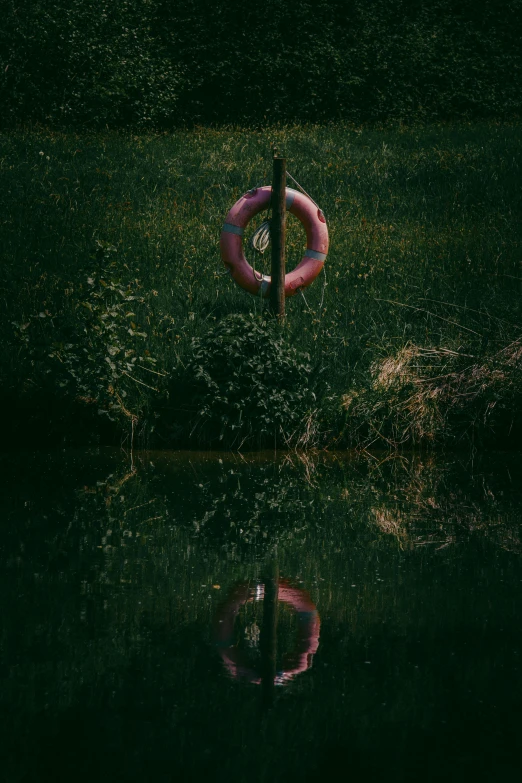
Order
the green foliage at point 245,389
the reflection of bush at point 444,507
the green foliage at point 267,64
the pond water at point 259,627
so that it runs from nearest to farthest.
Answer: the pond water at point 259,627 < the reflection of bush at point 444,507 < the green foliage at point 245,389 < the green foliage at point 267,64

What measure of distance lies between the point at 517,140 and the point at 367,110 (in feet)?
13.3

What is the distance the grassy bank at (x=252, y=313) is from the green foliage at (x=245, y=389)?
0.04ft

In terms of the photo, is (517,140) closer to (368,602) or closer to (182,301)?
(182,301)

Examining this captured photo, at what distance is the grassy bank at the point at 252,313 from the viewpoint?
8.88 meters

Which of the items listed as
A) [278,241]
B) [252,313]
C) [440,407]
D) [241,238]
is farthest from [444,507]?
[241,238]

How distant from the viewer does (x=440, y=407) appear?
29.5 feet

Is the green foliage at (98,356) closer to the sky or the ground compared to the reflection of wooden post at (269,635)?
closer to the sky

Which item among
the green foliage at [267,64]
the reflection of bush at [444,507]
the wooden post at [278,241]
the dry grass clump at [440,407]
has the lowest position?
the reflection of bush at [444,507]

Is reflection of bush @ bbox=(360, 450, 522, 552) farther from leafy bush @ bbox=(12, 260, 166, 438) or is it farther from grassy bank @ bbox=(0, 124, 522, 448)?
leafy bush @ bbox=(12, 260, 166, 438)

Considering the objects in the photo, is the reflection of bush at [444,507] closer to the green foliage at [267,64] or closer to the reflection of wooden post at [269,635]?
the reflection of wooden post at [269,635]

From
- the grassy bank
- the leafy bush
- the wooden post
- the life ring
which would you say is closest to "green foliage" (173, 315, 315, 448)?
the grassy bank

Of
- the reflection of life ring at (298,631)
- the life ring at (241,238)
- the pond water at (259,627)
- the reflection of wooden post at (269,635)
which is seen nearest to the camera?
the pond water at (259,627)

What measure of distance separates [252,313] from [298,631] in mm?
5108

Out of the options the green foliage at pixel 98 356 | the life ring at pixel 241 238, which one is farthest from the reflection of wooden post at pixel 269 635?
the life ring at pixel 241 238
